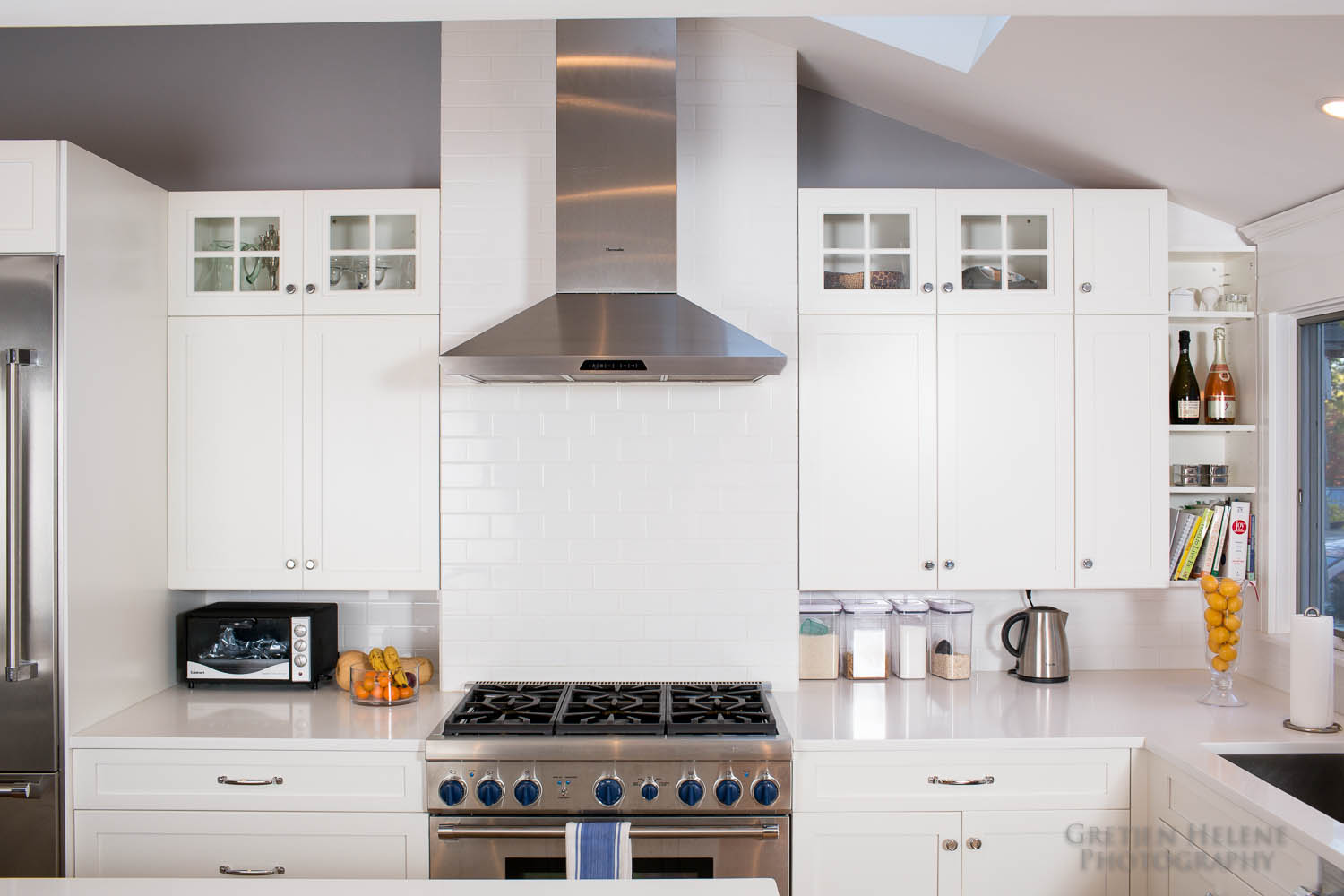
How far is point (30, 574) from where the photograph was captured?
2.46 metres

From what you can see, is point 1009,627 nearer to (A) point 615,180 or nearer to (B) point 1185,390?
(B) point 1185,390

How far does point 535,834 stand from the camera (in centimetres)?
243

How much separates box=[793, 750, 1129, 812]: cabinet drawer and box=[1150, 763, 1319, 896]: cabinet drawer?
0.14 meters

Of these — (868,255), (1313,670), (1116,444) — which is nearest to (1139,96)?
(868,255)

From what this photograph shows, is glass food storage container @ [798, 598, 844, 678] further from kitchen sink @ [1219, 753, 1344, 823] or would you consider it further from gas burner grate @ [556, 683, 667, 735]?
kitchen sink @ [1219, 753, 1344, 823]

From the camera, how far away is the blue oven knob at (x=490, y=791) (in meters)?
2.45

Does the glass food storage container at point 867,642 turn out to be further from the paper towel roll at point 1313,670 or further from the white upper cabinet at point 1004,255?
the paper towel roll at point 1313,670

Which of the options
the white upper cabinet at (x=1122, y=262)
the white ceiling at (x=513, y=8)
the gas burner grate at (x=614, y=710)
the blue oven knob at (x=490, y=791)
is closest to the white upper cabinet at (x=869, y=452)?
the white upper cabinet at (x=1122, y=262)

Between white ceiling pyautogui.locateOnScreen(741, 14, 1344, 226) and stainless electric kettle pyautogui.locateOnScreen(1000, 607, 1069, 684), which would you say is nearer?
white ceiling pyautogui.locateOnScreen(741, 14, 1344, 226)

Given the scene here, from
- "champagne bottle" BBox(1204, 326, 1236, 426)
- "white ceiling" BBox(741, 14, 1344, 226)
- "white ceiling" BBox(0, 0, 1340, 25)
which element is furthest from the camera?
"champagne bottle" BBox(1204, 326, 1236, 426)

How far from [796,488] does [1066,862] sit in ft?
4.15

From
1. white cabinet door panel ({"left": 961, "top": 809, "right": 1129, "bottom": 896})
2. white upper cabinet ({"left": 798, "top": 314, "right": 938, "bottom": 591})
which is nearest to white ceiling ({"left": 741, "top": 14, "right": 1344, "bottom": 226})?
white upper cabinet ({"left": 798, "top": 314, "right": 938, "bottom": 591})

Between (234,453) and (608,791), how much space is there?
5.20ft

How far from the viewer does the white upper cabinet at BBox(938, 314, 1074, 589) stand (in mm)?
2939
